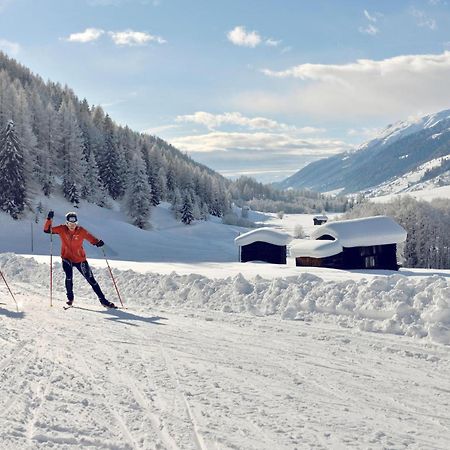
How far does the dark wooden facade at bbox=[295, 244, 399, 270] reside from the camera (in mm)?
34219

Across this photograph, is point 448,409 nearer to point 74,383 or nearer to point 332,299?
point 74,383

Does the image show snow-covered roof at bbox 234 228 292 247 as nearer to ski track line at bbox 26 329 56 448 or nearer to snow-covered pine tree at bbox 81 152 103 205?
ski track line at bbox 26 329 56 448

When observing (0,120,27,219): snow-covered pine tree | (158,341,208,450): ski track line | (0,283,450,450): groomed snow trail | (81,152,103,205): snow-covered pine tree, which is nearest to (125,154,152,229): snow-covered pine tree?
(81,152,103,205): snow-covered pine tree

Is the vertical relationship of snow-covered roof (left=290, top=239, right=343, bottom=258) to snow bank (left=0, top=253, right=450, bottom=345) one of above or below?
above

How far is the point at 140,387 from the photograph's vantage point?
19.9 feet

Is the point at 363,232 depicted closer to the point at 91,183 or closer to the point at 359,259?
the point at 359,259

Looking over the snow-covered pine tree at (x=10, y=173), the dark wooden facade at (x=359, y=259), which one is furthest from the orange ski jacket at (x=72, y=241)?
the snow-covered pine tree at (x=10, y=173)

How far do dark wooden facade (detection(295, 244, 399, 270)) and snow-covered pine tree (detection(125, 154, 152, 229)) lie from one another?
37.7 metres

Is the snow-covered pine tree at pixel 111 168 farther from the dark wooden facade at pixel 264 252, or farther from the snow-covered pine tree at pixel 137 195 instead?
the dark wooden facade at pixel 264 252

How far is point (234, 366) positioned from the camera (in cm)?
707

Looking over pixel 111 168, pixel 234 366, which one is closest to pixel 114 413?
pixel 234 366

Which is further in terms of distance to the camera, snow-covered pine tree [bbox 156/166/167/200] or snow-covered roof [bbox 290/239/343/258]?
snow-covered pine tree [bbox 156/166/167/200]

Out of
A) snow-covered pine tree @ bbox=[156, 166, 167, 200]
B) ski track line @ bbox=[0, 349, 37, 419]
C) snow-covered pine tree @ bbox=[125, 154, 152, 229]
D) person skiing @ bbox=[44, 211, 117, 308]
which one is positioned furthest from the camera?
snow-covered pine tree @ bbox=[156, 166, 167, 200]

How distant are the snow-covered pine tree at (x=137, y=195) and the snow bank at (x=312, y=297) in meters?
53.8
